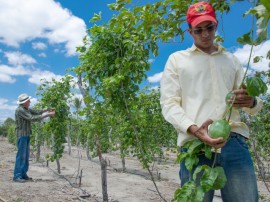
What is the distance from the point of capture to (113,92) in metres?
4.42

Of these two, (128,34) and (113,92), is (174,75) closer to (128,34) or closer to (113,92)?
(128,34)

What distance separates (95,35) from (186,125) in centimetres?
281

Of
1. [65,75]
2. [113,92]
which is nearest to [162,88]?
[113,92]

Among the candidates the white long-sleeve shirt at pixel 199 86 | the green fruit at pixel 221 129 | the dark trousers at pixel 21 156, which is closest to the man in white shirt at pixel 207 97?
the white long-sleeve shirt at pixel 199 86

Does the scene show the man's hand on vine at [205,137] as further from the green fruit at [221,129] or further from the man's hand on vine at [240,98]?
the man's hand on vine at [240,98]

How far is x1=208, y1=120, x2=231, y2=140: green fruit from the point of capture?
4.84 ft

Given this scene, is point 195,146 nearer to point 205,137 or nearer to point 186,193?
point 205,137

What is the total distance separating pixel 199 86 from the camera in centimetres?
190

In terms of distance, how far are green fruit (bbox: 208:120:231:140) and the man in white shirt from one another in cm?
26

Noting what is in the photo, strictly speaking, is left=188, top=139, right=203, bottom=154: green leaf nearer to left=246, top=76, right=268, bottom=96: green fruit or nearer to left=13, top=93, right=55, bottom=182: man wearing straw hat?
left=246, top=76, right=268, bottom=96: green fruit

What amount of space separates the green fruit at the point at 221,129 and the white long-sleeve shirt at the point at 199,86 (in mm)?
296

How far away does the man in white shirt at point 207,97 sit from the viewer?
184 centimetres

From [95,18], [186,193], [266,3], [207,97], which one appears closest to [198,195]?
[186,193]

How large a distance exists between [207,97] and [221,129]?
42 centimetres
